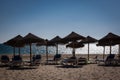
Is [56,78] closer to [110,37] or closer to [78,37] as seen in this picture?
[78,37]

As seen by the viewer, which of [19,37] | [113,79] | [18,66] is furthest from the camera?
[19,37]

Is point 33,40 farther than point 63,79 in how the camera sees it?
Yes

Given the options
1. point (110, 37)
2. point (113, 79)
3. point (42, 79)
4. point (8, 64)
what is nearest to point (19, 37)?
point (8, 64)

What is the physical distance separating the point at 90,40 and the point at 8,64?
280 inches

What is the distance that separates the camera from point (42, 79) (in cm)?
953

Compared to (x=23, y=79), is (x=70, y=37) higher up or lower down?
higher up

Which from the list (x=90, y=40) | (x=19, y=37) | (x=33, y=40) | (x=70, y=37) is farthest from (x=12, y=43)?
(x=90, y=40)

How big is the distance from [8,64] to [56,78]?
7.30 metres

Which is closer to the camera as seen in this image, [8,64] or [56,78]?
[56,78]

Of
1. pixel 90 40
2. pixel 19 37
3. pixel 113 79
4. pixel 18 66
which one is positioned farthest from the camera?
pixel 90 40

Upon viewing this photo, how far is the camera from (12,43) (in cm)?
1652

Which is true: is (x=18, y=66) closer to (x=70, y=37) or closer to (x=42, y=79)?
(x=70, y=37)

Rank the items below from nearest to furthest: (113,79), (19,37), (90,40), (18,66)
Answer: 1. (113,79)
2. (18,66)
3. (19,37)
4. (90,40)

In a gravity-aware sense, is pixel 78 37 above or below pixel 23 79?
above
